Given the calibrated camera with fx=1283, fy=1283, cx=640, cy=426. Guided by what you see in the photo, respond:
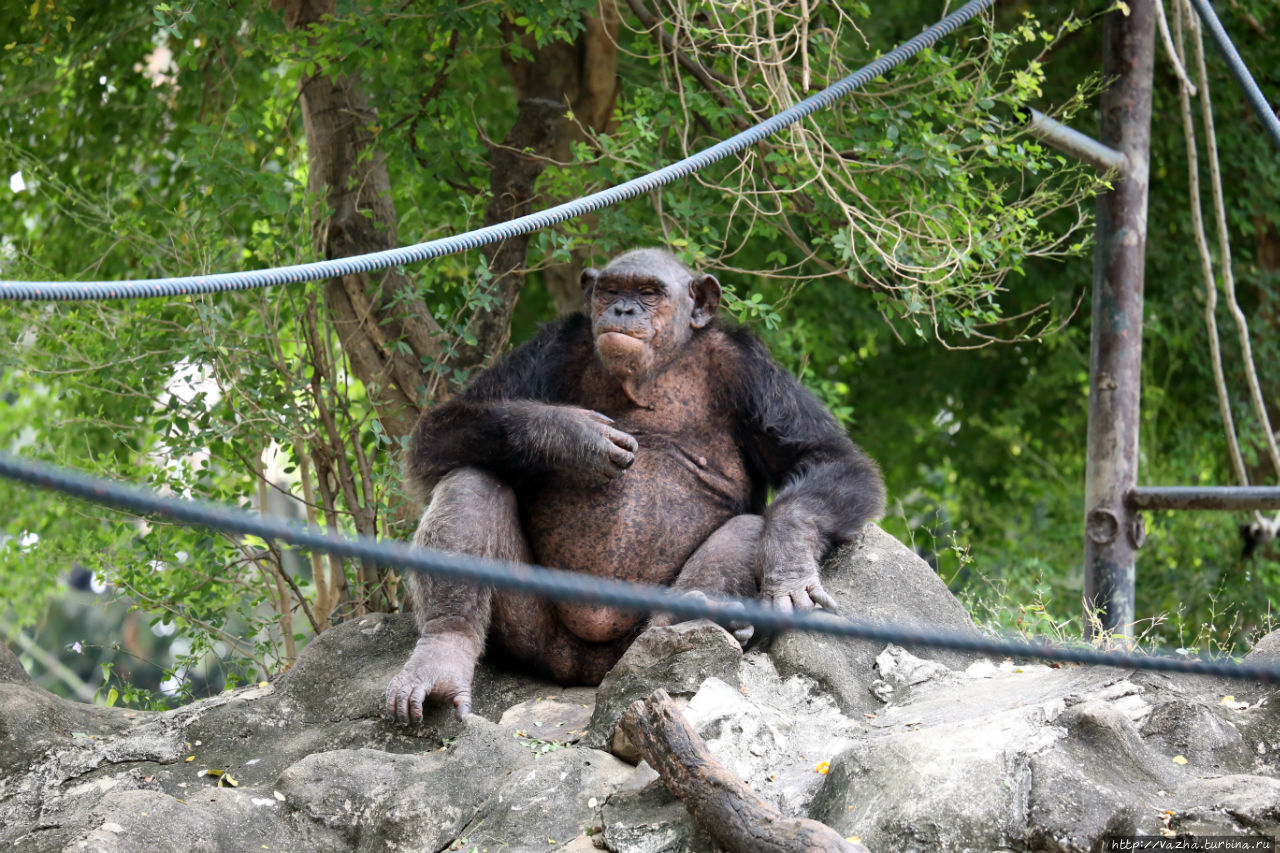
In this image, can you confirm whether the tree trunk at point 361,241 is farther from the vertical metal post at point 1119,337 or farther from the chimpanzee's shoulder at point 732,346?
the vertical metal post at point 1119,337

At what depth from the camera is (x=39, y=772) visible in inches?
154

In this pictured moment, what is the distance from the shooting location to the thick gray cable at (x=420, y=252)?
9.49 feet

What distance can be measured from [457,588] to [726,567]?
95 cm

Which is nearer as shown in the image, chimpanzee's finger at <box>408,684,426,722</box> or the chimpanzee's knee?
chimpanzee's finger at <box>408,684,426,722</box>

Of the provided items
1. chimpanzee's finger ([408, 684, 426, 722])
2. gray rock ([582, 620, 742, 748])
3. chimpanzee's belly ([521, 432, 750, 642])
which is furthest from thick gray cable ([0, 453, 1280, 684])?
chimpanzee's belly ([521, 432, 750, 642])

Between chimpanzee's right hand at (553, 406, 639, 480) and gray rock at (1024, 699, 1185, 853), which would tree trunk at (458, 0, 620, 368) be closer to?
chimpanzee's right hand at (553, 406, 639, 480)

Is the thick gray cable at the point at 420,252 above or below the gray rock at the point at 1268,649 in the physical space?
above

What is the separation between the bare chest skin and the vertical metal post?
6.52 feet

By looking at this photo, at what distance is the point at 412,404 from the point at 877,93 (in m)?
2.73

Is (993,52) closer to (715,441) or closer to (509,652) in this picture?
(715,441)

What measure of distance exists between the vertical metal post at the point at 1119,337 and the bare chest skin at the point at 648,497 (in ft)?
6.52

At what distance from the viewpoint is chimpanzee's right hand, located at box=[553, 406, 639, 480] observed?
4.53 metres

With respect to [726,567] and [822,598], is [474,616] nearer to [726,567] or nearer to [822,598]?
[726,567]

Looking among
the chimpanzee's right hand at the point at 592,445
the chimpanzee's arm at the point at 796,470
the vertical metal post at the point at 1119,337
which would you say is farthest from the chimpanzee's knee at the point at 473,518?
the vertical metal post at the point at 1119,337
